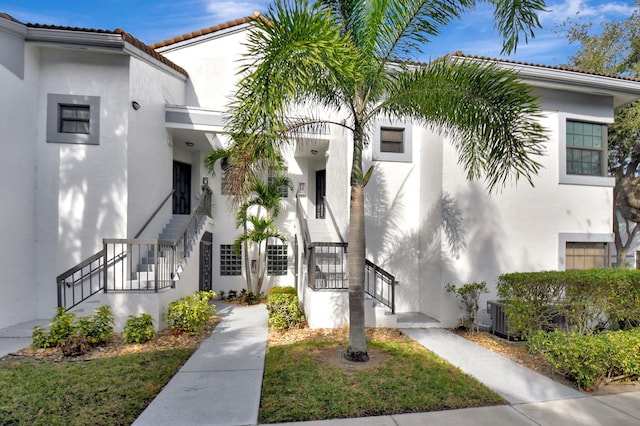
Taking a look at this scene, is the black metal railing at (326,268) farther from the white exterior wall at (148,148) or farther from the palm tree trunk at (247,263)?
the white exterior wall at (148,148)

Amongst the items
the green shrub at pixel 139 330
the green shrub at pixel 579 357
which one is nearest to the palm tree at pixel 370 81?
the green shrub at pixel 579 357

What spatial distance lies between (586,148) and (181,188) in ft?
44.2

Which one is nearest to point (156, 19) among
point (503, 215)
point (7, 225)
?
point (7, 225)

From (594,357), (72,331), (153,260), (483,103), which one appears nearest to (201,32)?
(153,260)

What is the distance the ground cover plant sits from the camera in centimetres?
402

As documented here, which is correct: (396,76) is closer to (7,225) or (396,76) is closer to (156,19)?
(156,19)

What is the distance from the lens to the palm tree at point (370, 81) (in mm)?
4254

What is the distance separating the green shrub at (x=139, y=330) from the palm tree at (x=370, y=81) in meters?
4.25

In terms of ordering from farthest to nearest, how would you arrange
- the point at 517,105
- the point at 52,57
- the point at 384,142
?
the point at 384,142
the point at 52,57
the point at 517,105

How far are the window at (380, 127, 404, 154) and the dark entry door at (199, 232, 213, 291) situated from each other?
6635 mm

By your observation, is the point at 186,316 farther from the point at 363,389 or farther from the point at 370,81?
the point at 370,81

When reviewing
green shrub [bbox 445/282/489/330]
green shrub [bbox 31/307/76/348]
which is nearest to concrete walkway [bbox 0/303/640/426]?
green shrub [bbox 31/307/76/348]

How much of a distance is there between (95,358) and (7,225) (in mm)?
4329

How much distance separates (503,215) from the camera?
8.43m
